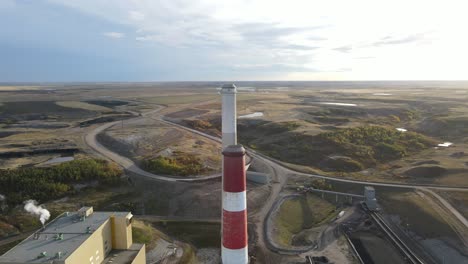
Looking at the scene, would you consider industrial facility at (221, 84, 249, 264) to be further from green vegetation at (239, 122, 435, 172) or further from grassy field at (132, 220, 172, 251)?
green vegetation at (239, 122, 435, 172)

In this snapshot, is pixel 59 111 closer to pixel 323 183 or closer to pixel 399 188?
pixel 323 183

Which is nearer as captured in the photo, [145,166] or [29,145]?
[145,166]

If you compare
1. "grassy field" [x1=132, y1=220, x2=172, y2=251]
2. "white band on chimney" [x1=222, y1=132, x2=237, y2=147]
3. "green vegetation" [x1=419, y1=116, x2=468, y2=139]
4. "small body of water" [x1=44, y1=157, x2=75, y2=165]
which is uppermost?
"white band on chimney" [x1=222, y1=132, x2=237, y2=147]

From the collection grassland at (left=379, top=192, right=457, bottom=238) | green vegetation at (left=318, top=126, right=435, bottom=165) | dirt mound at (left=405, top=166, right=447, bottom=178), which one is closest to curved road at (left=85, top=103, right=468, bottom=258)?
grassland at (left=379, top=192, right=457, bottom=238)

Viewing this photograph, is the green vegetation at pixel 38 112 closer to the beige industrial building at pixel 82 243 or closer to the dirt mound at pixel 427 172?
the beige industrial building at pixel 82 243

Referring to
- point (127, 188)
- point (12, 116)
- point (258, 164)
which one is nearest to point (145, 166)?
point (127, 188)

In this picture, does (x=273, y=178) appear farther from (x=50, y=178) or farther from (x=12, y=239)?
(x=12, y=239)
